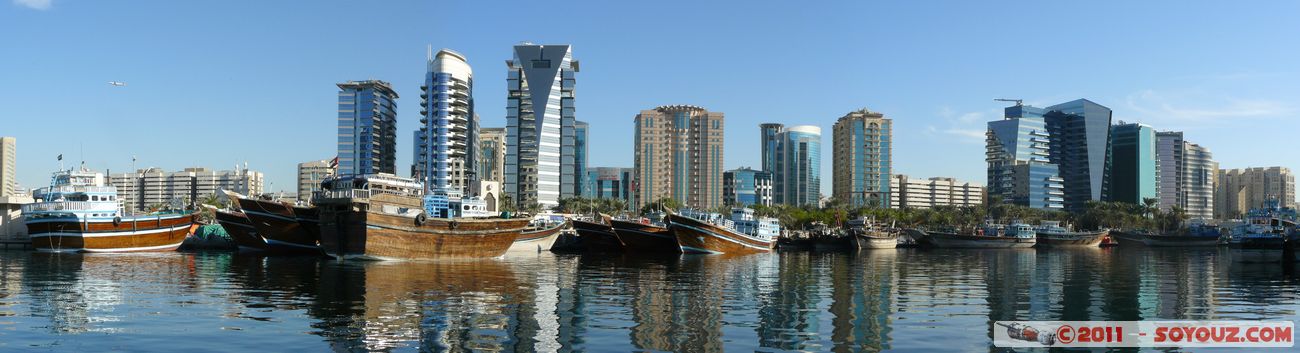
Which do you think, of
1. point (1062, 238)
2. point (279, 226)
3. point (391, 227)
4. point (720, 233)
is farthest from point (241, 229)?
point (1062, 238)

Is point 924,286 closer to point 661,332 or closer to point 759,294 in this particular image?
point 759,294

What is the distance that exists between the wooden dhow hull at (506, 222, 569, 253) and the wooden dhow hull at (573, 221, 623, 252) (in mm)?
7050

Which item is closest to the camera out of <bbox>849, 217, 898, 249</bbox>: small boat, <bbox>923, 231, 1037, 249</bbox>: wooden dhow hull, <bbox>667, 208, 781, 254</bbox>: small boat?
<bbox>667, 208, 781, 254</bbox>: small boat

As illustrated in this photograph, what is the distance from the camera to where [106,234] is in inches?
3130

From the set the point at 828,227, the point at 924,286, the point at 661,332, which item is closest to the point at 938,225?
the point at 828,227

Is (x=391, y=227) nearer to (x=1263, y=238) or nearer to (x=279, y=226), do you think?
(x=279, y=226)

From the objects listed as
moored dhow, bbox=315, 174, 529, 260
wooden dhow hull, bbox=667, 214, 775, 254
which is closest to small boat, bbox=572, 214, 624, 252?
wooden dhow hull, bbox=667, 214, 775, 254

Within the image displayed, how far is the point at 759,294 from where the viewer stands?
140 feet

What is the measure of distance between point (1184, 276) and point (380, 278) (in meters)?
51.6

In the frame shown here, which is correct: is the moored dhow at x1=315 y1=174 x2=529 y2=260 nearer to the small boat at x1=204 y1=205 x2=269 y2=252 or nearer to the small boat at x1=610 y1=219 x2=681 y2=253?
the small boat at x1=204 y1=205 x2=269 y2=252

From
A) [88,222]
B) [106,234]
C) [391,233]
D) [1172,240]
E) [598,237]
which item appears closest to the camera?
[391,233]

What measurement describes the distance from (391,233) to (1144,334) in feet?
162

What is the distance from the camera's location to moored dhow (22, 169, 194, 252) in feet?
258

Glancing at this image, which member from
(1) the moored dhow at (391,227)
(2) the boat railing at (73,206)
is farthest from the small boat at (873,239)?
(2) the boat railing at (73,206)
